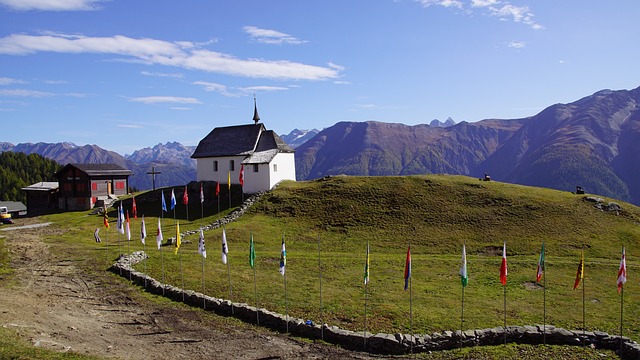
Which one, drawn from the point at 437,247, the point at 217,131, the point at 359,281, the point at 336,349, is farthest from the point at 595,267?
the point at 217,131

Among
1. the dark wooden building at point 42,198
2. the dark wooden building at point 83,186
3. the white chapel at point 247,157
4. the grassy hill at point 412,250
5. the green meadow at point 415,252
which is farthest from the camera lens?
the dark wooden building at point 42,198

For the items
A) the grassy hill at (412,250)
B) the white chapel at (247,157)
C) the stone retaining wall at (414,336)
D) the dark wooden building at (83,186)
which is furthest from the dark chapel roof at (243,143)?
the stone retaining wall at (414,336)

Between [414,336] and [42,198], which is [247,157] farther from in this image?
[414,336]

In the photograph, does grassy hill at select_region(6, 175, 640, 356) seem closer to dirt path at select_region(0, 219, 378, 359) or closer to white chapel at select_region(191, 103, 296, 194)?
dirt path at select_region(0, 219, 378, 359)

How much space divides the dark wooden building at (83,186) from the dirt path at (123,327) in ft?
167

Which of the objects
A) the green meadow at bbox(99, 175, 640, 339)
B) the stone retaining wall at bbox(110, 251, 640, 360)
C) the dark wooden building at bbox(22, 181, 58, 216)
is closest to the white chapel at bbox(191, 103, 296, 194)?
the green meadow at bbox(99, 175, 640, 339)

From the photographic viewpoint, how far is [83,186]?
82.0 metres

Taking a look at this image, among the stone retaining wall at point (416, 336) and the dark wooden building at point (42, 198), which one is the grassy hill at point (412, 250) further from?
the dark wooden building at point (42, 198)

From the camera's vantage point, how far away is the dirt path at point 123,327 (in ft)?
71.2

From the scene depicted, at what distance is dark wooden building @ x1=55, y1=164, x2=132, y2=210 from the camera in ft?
268

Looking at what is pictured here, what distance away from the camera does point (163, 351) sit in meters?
21.6

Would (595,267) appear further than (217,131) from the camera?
No

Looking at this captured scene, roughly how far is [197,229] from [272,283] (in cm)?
2655

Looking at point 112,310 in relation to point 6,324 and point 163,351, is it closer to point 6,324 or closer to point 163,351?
A: point 6,324
